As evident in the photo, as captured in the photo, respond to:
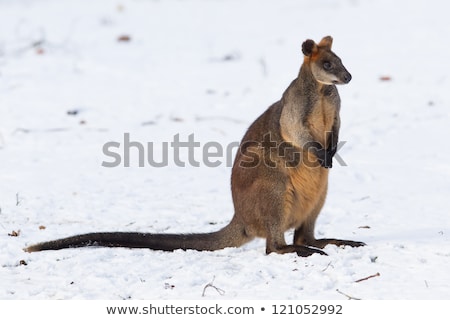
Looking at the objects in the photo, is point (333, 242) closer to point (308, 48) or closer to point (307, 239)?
point (307, 239)

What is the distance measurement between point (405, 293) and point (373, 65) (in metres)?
6.69

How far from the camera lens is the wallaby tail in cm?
539

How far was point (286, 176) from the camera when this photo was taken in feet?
17.5

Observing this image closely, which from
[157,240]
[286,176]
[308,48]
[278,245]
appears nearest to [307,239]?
[278,245]

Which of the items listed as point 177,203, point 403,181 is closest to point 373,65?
point 403,181

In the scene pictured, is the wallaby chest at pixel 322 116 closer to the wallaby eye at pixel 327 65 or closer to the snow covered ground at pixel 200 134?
the wallaby eye at pixel 327 65

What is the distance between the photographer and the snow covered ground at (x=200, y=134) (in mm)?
4824

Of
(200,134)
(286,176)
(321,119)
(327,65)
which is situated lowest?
(200,134)

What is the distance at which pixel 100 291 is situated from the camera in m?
4.61

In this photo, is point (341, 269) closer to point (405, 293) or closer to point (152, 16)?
point (405, 293)

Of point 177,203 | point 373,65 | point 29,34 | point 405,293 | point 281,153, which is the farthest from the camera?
point 29,34

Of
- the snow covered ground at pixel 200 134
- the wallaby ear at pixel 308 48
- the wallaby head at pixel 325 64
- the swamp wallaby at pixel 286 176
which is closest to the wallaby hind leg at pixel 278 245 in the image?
the swamp wallaby at pixel 286 176

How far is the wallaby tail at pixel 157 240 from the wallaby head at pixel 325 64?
119cm

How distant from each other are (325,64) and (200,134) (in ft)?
11.8
